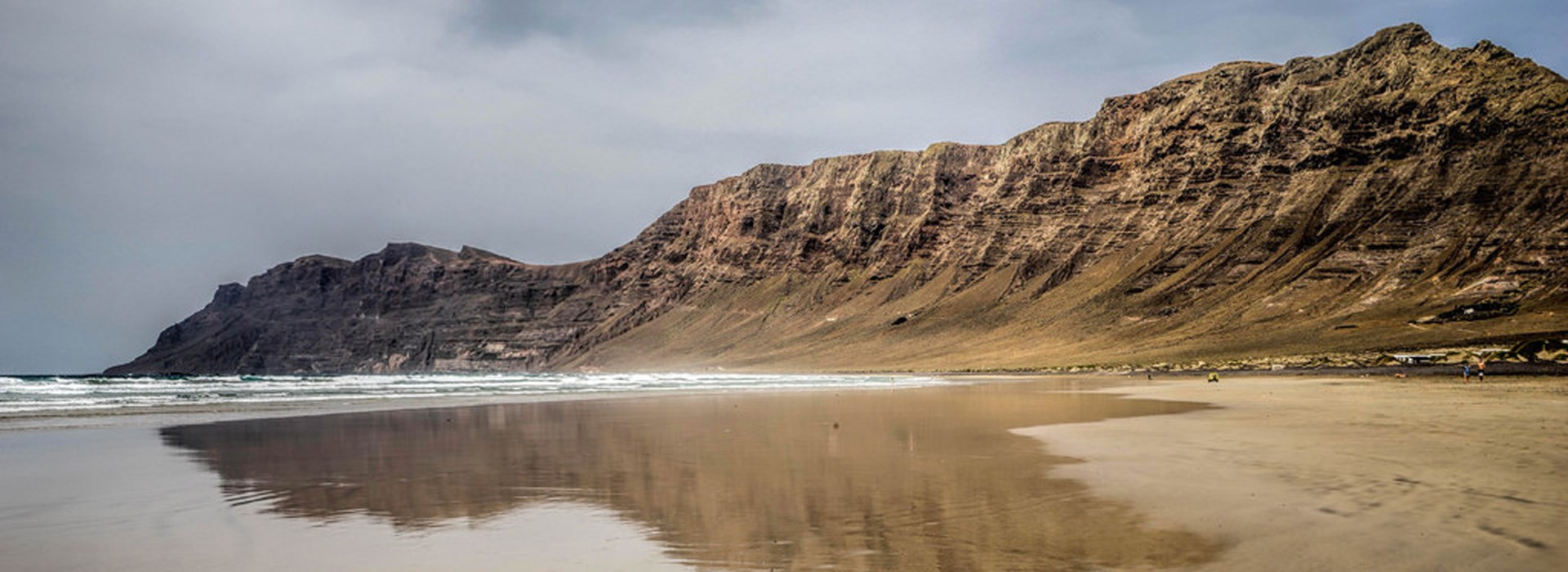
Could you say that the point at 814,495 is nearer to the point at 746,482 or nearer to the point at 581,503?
the point at 746,482

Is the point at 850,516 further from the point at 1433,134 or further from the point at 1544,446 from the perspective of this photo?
the point at 1433,134

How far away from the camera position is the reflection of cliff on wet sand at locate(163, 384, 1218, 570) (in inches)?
327

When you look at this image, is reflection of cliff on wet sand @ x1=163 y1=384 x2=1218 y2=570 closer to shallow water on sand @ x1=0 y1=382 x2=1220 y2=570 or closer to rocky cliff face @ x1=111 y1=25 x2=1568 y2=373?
shallow water on sand @ x1=0 y1=382 x2=1220 y2=570

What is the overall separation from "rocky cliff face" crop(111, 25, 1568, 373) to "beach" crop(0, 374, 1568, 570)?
227ft

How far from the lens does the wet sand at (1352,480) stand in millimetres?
7762

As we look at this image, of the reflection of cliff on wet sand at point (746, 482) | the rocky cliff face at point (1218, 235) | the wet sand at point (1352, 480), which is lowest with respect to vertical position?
the wet sand at point (1352, 480)

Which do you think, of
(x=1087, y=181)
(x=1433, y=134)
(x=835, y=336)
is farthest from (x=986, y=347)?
(x=1433, y=134)

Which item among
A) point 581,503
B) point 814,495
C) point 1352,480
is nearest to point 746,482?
point 814,495

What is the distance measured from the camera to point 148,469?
48.5ft

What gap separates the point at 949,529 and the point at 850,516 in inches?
48.7

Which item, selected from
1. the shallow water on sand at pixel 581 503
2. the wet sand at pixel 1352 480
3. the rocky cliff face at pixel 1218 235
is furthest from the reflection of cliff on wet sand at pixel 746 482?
the rocky cliff face at pixel 1218 235

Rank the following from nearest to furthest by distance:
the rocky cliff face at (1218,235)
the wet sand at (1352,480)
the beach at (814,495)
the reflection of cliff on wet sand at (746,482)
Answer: the wet sand at (1352,480) → the beach at (814,495) → the reflection of cliff on wet sand at (746,482) → the rocky cliff face at (1218,235)

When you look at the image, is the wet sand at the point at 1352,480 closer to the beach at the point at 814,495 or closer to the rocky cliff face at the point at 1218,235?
the beach at the point at 814,495

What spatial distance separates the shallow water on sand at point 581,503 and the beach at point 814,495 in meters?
0.05
